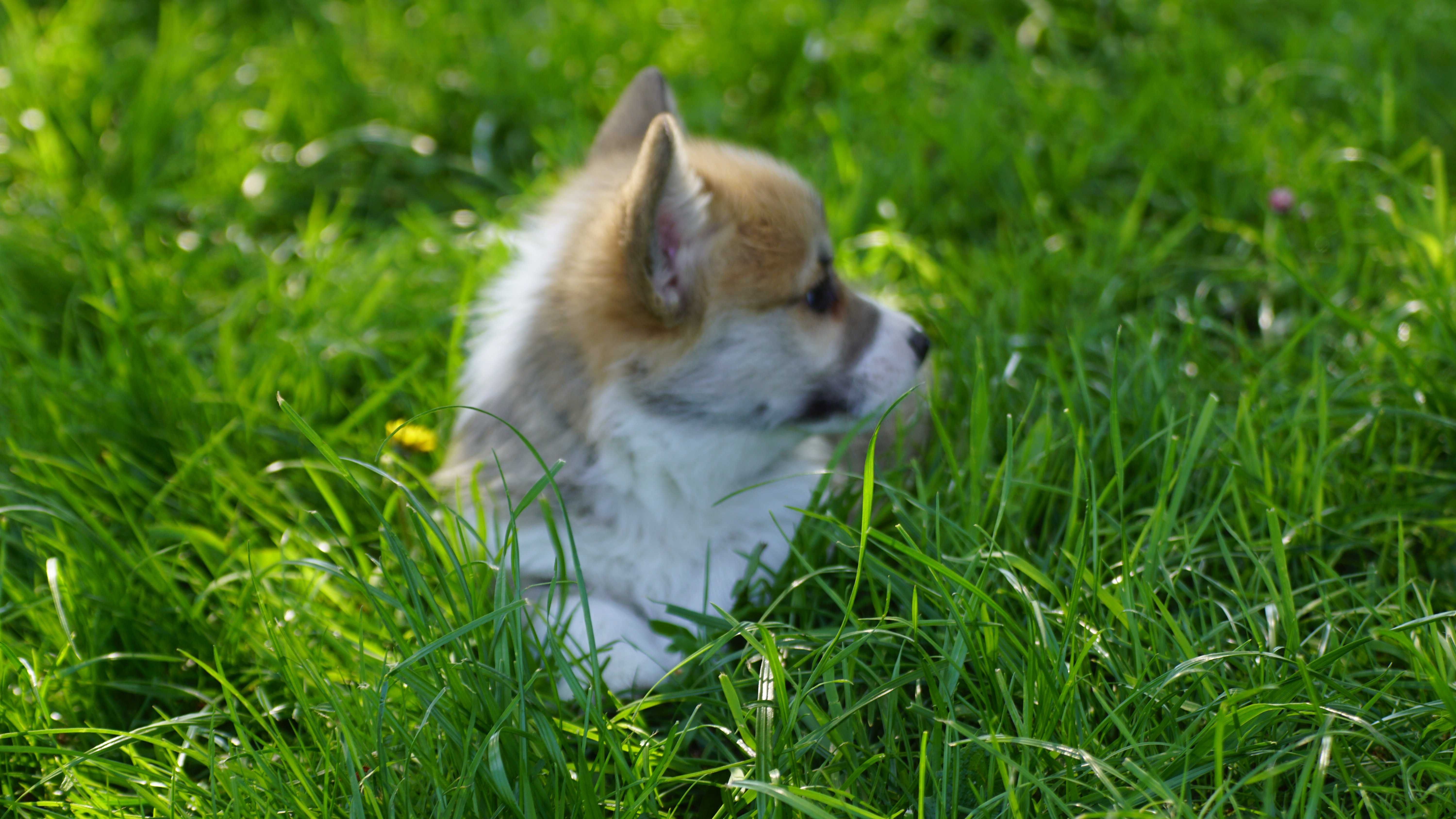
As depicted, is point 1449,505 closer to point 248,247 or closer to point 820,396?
point 820,396

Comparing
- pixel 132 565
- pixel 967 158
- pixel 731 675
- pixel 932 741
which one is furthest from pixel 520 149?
pixel 932 741

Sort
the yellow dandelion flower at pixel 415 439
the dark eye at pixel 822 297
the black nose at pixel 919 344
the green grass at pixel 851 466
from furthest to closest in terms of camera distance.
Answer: the yellow dandelion flower at pixel 415 439
the black nose at pixel 919 344
the dark eye at pixel 822 297
the green grass at pixel 851 466

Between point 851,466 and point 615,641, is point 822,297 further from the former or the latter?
point 615,641

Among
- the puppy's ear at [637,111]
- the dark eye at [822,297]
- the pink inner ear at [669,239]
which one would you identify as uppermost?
the puppy's ear at [637,111]

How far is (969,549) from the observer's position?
2.03 metres

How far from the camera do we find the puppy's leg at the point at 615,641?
82.3 inches

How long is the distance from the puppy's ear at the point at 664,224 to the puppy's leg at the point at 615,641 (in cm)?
58

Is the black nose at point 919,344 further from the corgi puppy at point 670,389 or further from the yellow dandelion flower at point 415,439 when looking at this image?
the yellow dandelion flower at point 415,439

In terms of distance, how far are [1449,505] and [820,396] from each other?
1346 mm

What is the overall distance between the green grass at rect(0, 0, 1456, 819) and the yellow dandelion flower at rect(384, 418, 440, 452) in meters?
0.04

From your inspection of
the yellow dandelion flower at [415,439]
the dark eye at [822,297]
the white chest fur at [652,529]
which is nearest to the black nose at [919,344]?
the dark eye at [822,297]

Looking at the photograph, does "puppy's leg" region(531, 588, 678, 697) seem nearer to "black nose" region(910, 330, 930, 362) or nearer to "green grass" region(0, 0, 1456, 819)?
"green grass" region(0, 0, 1456, 819)

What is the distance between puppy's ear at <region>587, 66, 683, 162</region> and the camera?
2.71m

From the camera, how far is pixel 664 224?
2.16m
